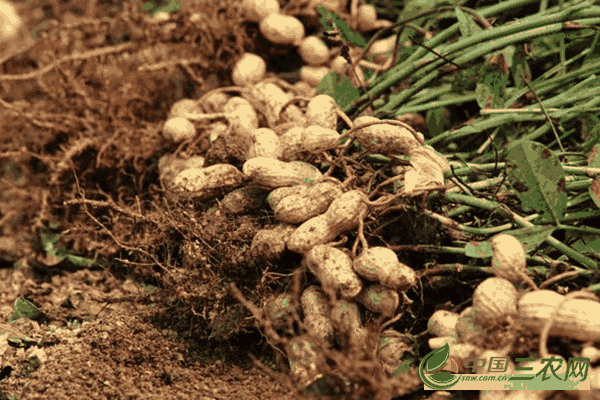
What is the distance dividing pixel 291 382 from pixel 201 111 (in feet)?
2.94

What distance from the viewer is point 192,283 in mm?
1300

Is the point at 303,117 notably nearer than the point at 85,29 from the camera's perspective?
Yes

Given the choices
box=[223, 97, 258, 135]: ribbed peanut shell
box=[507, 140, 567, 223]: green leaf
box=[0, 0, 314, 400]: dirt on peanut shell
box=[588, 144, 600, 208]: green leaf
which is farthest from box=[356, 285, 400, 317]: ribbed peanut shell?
box=[223, 97, 258, 135]: ribbed peanut shell

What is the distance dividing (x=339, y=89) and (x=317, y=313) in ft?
2.14

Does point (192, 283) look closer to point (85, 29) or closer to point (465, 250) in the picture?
point (465, 250)

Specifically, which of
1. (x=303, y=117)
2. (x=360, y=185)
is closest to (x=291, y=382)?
(x=360, y=185)

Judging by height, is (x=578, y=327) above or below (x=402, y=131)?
below

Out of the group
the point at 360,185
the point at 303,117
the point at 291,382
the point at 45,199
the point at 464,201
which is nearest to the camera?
the point at 291,382

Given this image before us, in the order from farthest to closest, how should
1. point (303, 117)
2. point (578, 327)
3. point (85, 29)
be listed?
point (85, 29), point (303, 117), point (578, 327)

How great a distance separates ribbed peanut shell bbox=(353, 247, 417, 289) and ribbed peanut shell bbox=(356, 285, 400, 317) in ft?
0.07

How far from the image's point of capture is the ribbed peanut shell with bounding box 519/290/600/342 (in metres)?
1.00

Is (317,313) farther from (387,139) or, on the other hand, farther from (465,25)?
(465,25)

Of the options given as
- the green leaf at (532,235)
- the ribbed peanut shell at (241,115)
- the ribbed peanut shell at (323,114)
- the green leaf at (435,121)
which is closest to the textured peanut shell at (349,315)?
the green leaf at (532,235)

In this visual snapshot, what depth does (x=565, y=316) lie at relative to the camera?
100cm
